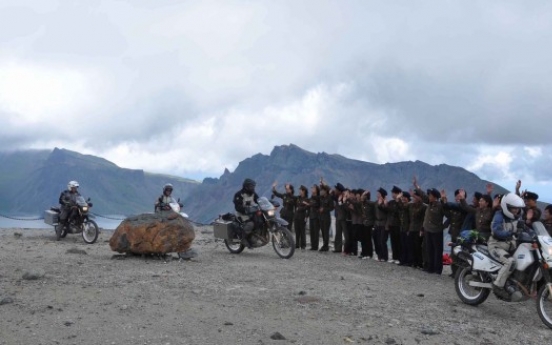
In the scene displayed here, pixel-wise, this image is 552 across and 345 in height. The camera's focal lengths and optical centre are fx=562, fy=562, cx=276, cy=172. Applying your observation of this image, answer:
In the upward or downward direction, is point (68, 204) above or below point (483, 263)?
above

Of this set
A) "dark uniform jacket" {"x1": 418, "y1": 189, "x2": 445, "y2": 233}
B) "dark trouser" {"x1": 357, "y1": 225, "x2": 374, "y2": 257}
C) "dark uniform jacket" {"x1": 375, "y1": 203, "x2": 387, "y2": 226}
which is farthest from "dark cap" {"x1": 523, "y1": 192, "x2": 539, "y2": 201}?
"dark trouser" {"x1": 357, "y1": 225, "x2": 374, "y2": 257}

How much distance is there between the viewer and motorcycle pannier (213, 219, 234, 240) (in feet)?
52.7

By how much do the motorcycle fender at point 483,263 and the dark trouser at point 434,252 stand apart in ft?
13.6

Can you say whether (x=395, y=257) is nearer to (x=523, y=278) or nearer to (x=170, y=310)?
(x=523, y=278)

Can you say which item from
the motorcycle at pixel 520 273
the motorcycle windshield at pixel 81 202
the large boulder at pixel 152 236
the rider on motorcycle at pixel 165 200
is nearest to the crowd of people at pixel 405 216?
the motorcycle at pixel 520 273

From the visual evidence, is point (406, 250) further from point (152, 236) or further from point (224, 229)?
point (152, 236)

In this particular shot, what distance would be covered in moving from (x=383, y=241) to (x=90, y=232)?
9787 millimetres

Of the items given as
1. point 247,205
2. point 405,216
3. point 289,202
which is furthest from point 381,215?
point 289,202

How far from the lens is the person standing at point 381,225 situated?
52.4ft

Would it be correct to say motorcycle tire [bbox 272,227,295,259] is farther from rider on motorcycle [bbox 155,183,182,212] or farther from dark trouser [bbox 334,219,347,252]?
rider on motorcycle [bbox 155,183,182,212]

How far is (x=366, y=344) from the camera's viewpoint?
6.74 m

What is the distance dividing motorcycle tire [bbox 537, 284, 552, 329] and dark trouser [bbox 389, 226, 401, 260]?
7.28 m

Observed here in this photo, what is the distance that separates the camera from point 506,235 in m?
9.13

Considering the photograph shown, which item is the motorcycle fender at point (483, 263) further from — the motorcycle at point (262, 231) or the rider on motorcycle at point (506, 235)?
the motorcycle at point (262, 231)
